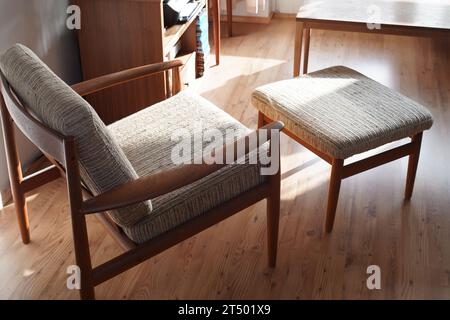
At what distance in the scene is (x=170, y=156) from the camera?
199 centimetres

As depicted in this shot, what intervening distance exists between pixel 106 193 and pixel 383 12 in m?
1.76

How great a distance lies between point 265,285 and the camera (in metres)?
2.06

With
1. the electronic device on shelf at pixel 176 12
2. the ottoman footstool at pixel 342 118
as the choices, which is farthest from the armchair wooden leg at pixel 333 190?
the electronic device on shelf at pixel 176 12

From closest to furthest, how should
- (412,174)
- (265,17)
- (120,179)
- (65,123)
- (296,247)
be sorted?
1. (65,123)
2. (120,179)
3. (296,247)
4. (412,174)
5. (265,17)

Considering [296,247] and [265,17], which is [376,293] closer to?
[296,247]

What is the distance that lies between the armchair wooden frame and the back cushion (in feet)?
0.08

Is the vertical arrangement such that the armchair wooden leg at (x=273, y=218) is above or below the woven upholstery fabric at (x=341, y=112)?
below

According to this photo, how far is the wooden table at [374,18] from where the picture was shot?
2689 mm

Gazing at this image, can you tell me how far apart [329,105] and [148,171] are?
28.9 inches

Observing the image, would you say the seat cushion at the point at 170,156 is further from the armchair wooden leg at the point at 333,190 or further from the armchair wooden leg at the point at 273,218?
the armchair wooden leg at the point at 333,190

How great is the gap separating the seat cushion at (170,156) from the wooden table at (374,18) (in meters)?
0.76

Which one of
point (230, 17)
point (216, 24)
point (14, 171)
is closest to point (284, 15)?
point (230, 17)

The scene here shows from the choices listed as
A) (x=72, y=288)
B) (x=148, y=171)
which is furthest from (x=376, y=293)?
(x=72, y=288)

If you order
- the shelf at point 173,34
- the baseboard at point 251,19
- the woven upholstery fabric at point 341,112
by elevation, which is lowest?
the baseboard at point 251,19
